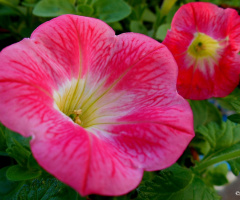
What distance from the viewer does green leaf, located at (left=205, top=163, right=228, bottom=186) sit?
3.79 ft

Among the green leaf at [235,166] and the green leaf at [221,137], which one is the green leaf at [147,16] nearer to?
the green leaf at [221,137]

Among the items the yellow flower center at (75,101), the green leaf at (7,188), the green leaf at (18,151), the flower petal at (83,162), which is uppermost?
the flower petal at (83,162)

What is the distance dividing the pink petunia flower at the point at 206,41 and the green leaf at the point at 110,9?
236mm

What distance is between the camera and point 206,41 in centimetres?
100

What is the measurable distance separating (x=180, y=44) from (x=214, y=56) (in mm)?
185

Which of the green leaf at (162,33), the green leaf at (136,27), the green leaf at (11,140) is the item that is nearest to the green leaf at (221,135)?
the green leaf at (162,33)

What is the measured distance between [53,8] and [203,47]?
1.72ft

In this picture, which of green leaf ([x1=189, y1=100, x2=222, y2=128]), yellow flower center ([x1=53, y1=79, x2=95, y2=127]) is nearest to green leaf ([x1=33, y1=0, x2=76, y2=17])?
yellow flower center ([x1=53, y1=79, x2=95, y2=127])

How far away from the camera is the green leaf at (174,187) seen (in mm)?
785

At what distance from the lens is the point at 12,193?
788mm

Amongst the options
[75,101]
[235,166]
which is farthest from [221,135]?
[75,101]

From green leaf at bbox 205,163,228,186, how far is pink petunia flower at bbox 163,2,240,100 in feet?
1.32

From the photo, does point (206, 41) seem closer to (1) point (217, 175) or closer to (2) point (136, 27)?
(2) point (136, 27)

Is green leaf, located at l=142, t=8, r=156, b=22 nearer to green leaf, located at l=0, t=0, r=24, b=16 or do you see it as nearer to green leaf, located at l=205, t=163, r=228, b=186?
green leaf, located at l=0, t=0, r=24, b=16
